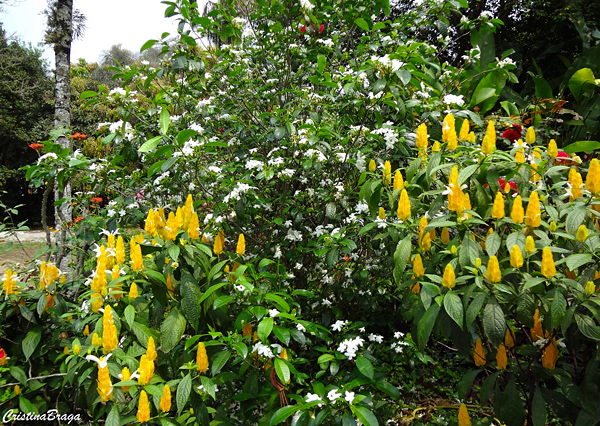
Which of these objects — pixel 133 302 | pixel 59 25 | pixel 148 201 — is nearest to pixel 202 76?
pixel 148 201

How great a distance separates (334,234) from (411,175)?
50cm

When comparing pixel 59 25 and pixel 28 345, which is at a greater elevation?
pixel 59 25

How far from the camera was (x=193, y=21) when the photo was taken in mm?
1881

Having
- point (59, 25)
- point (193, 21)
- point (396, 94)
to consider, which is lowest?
point (396, 94)

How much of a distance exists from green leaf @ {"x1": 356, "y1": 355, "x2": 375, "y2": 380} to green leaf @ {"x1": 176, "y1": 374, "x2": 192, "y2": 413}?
0.61 metres

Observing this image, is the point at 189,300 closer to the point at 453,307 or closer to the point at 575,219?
the point at 453,307

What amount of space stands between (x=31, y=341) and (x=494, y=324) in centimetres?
180

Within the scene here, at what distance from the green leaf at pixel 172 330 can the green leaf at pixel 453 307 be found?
0.87 m

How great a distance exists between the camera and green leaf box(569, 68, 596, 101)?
3.18 metres

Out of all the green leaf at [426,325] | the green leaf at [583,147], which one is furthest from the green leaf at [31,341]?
the green leaf at [583,147]

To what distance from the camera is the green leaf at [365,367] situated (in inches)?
51.3

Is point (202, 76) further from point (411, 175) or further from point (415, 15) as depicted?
point (411, 175)

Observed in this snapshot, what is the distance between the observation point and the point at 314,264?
7.56ft

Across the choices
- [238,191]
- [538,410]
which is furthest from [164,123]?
[538,410]
